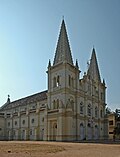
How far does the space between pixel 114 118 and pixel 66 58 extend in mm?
38550

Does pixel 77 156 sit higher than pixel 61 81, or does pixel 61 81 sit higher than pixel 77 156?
→ pixel 61 81

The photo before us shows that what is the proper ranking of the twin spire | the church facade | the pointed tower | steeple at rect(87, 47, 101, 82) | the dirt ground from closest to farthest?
the dirt ground, the pointed tower, the church facade, the twin spire, steeple at rect(87, 47, 101, 82)

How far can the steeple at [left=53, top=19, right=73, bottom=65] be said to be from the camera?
182 ft

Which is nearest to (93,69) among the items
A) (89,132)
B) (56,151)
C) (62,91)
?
(89,132)

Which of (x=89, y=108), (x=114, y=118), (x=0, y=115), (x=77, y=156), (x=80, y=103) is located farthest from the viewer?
(x=114, y=118)

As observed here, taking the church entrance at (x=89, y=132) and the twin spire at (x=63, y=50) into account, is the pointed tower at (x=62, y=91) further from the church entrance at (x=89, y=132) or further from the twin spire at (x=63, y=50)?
the church entrance at (x=89, y=132)

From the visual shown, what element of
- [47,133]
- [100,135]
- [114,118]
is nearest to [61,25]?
[47,133]

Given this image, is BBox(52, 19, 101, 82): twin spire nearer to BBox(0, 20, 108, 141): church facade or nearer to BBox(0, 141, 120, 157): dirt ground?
BBox(0, 20, 108, 141): church facade

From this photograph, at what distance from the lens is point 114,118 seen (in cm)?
8375

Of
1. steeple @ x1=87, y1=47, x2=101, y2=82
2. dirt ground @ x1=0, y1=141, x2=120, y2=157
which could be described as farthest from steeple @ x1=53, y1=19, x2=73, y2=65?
dirt ground @ x1=0, y1=141, x2=120, y2=157

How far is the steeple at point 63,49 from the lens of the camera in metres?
55.5

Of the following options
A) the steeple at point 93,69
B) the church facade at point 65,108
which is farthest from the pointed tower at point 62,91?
the steeple at point 93,69

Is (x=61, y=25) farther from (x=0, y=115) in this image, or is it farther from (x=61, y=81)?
(x=0, y=115)

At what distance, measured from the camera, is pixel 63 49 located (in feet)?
184
